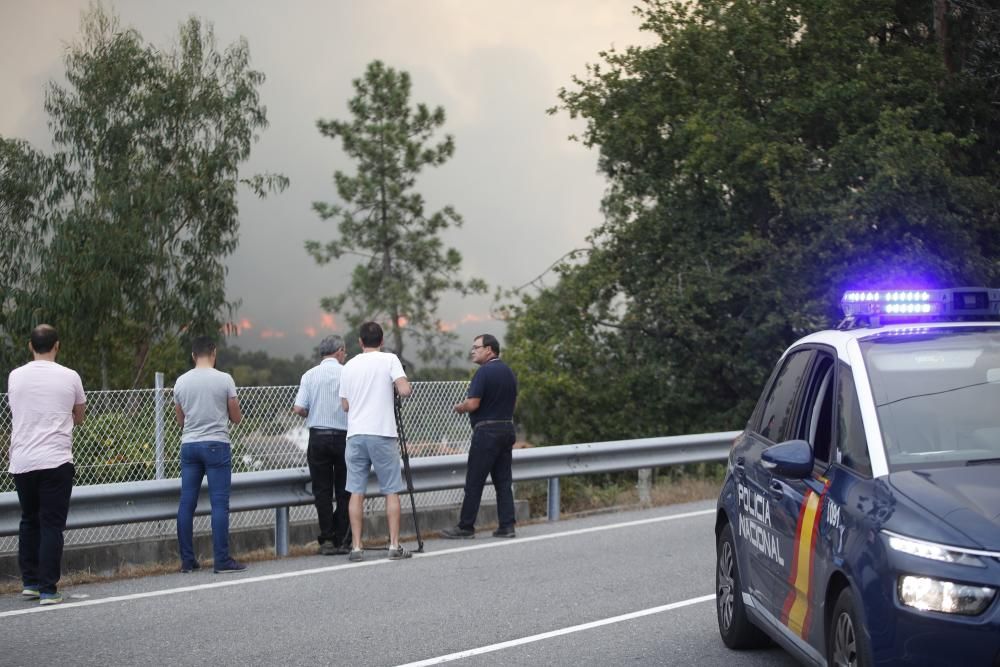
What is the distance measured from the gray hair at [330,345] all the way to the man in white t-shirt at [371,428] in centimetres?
60

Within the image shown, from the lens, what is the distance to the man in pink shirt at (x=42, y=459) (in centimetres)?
912

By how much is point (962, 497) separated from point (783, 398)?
2.02 m

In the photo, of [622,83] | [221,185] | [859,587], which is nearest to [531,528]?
[859,587]

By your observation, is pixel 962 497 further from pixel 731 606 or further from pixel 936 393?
pixel 731 606

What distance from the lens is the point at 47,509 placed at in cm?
913

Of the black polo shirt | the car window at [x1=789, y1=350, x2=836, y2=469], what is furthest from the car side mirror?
the black polo shirt

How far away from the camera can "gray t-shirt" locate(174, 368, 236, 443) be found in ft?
35.4

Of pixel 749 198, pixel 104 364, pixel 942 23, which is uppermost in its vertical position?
pixel 942 23

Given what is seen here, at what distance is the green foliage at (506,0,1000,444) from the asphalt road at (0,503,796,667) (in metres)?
17.4

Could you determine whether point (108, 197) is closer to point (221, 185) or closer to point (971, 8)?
point (221, 185)

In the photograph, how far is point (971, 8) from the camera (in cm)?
2994

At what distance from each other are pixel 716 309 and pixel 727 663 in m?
23.7

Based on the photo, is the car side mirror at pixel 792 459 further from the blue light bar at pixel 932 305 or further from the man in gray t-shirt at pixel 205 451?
the man in gray t-shirt at pixel 205 451

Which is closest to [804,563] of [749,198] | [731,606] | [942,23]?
[731,606]
